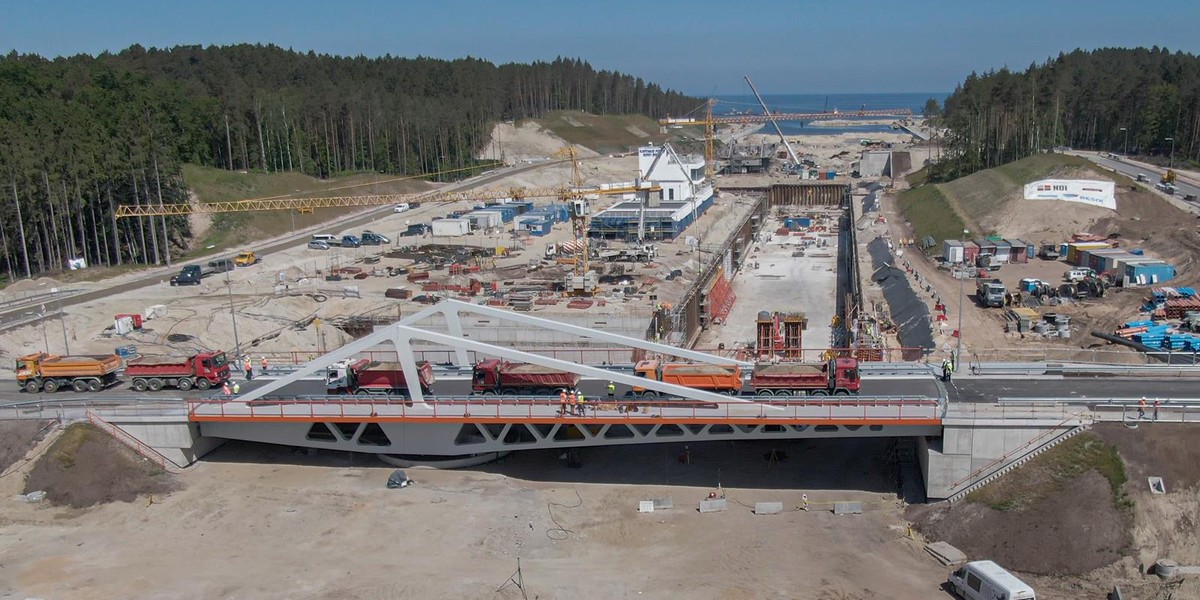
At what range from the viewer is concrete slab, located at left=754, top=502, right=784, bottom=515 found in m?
30.7

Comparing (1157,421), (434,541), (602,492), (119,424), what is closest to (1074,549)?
(1157,421)

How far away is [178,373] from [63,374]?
5090 millimetres

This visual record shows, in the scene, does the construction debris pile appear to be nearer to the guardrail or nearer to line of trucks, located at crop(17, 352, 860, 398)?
line of trucks, located at crop(17, 352, 860, 398)

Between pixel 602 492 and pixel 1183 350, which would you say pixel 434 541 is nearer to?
pixel 602 492

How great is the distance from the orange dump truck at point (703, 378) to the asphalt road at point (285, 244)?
3961cm

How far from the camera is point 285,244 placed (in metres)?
80.8

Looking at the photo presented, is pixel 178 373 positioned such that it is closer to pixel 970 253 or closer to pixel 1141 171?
pixel 970 253

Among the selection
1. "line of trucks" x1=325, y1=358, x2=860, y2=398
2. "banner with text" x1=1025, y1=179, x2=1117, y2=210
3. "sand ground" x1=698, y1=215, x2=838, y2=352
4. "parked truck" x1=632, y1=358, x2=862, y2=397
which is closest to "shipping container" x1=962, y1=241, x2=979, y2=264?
"sand ground" x1=698, y1=215, x2=838, y2=352

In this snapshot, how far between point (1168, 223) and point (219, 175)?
85394 millimetres

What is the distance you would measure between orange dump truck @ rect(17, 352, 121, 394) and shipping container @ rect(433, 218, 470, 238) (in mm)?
48726

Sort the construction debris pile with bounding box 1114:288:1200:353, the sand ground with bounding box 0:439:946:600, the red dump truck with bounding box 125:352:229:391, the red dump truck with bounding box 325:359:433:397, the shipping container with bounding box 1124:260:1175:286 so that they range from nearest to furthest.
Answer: the sand ground with bounding box 0:439:946:600
the red dump truck with bounding box 325:359:433:397
the red dump truck with bounding box 125:352:229:391
the construction debris pile with bounding box 1114:288:1200:353
the shipping container with bounding box 1124:260:1175:286

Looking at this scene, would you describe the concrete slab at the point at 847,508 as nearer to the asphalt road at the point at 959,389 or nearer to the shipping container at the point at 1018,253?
the asphalt road at the point at 959,389

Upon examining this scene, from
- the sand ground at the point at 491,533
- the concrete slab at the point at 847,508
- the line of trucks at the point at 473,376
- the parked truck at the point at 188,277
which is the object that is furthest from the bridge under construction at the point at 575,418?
the parked truck at the point at 188,277

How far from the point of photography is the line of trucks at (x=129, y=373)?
38.0 metres
